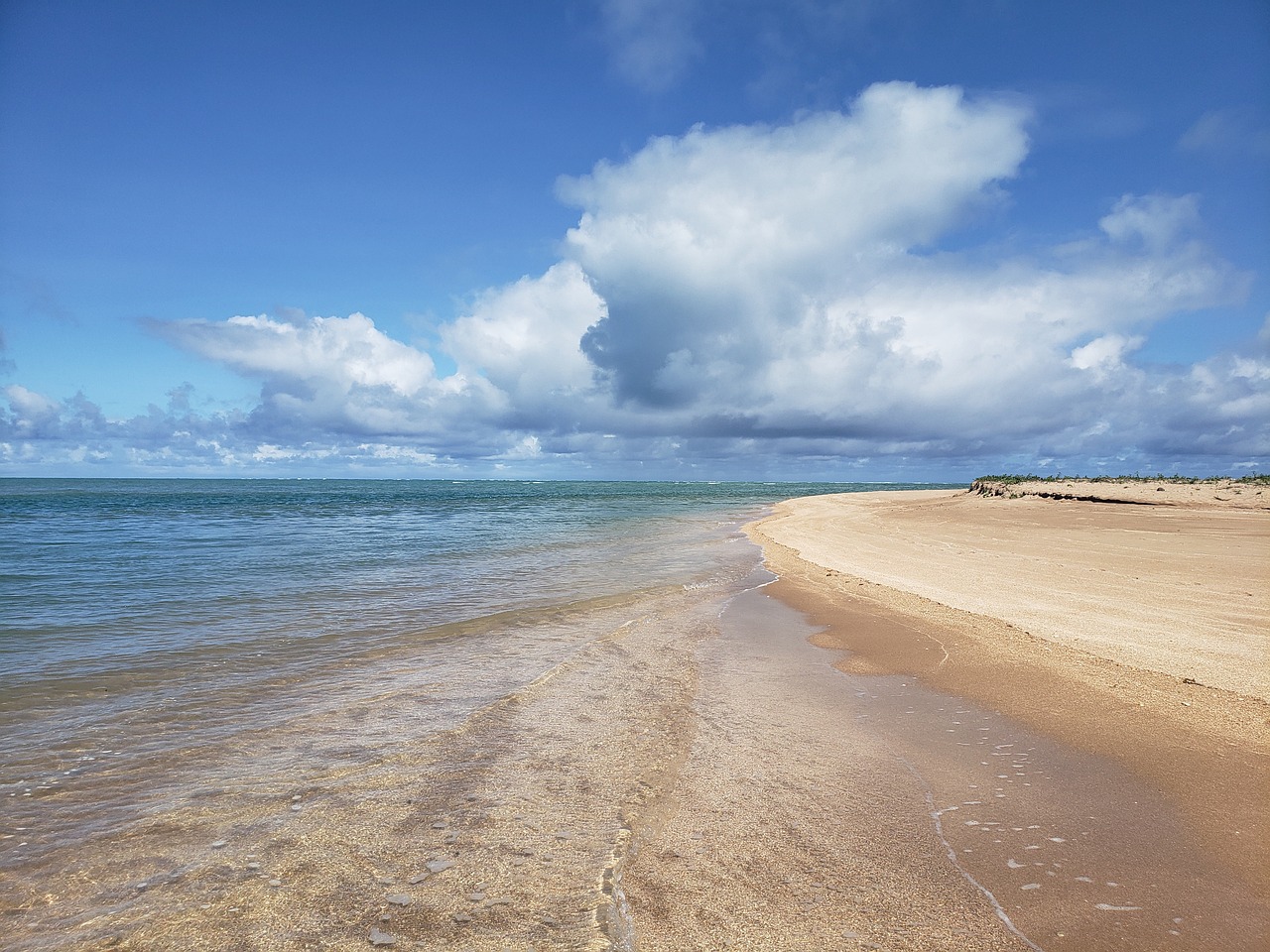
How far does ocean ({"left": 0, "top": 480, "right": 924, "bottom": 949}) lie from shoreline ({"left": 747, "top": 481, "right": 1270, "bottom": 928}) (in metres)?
3.19

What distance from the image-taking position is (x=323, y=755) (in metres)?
5.51

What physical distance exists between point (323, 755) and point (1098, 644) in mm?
9877

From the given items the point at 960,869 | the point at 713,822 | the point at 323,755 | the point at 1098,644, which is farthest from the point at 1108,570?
the point at 323,755

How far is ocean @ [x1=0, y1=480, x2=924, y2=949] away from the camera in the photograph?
346 cm

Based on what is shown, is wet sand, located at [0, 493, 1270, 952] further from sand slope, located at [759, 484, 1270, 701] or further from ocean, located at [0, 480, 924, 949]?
sand slope, located at [759, 484, 1270, 701]

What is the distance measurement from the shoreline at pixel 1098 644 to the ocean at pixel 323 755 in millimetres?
3191

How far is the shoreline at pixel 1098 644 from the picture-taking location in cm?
484

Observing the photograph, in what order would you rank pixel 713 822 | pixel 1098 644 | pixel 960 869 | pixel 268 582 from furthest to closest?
1. pixel 268 582
2. pixel 1098 644
3. pixel 713 822
4. pixel 960 869

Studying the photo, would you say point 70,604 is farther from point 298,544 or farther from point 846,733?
point 846,733

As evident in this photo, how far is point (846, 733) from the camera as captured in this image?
6.02m

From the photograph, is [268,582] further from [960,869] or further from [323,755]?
[960,869]

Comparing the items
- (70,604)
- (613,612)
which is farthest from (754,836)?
(70,604)

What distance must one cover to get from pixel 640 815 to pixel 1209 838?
12.4ft

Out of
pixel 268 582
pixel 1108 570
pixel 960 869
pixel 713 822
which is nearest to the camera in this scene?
pixel 960 869
